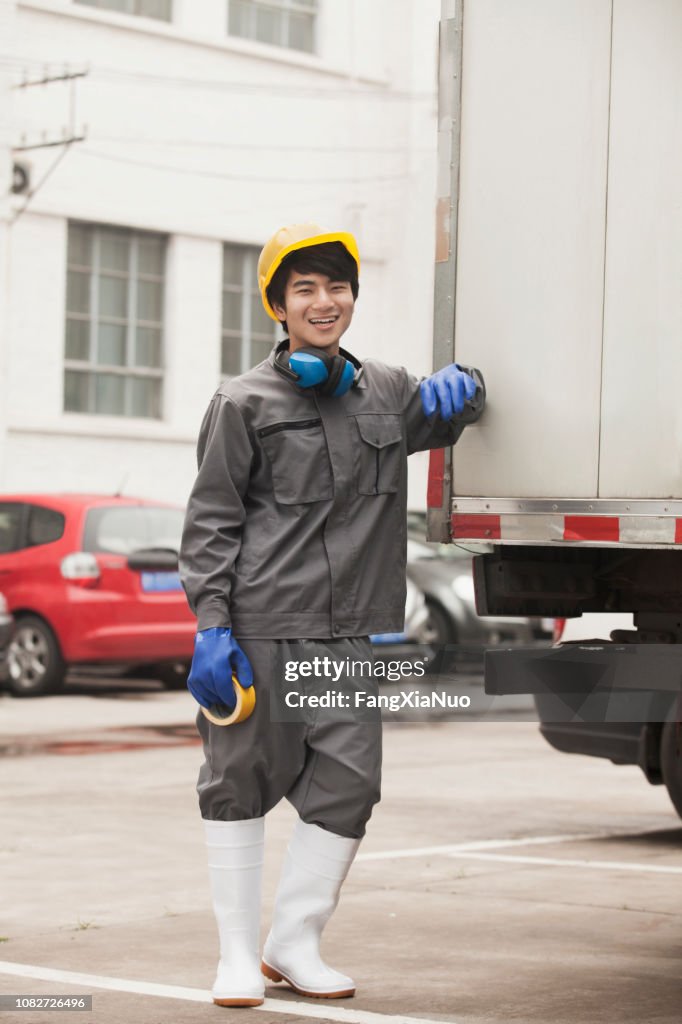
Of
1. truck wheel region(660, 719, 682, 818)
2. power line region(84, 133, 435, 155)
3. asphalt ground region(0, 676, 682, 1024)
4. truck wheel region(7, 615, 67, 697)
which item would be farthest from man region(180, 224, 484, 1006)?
power line region(84, 133, 435, 155)

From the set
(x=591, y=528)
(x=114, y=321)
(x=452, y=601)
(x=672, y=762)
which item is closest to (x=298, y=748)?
(x=591, y=528)

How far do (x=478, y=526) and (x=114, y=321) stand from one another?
19466mm

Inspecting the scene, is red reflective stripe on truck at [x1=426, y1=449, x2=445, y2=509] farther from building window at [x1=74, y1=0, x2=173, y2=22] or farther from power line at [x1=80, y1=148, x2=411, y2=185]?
building window at [x1=74, y1=0, x2=173, y2=22]

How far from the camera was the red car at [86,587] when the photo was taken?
15227 millimetres

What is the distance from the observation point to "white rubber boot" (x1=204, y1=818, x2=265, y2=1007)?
5.13 meters

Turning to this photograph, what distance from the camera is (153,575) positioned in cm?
1548

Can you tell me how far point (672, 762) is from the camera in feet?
22.3

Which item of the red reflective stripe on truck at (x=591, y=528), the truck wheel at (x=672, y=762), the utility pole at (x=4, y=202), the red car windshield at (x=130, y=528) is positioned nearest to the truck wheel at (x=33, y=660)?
the red car windshield at (x=130, y=528)

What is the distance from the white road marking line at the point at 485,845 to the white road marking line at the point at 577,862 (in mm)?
120

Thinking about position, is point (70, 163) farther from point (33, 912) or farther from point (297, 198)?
point (33, 912)

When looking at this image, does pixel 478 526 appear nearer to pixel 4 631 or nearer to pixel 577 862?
pixel 577 862

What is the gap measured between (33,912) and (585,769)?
16.9ft

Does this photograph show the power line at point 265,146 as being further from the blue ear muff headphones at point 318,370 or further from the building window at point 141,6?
the blue ear muff headphones at point 318,370

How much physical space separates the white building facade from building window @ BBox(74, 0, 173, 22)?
0.03 m
